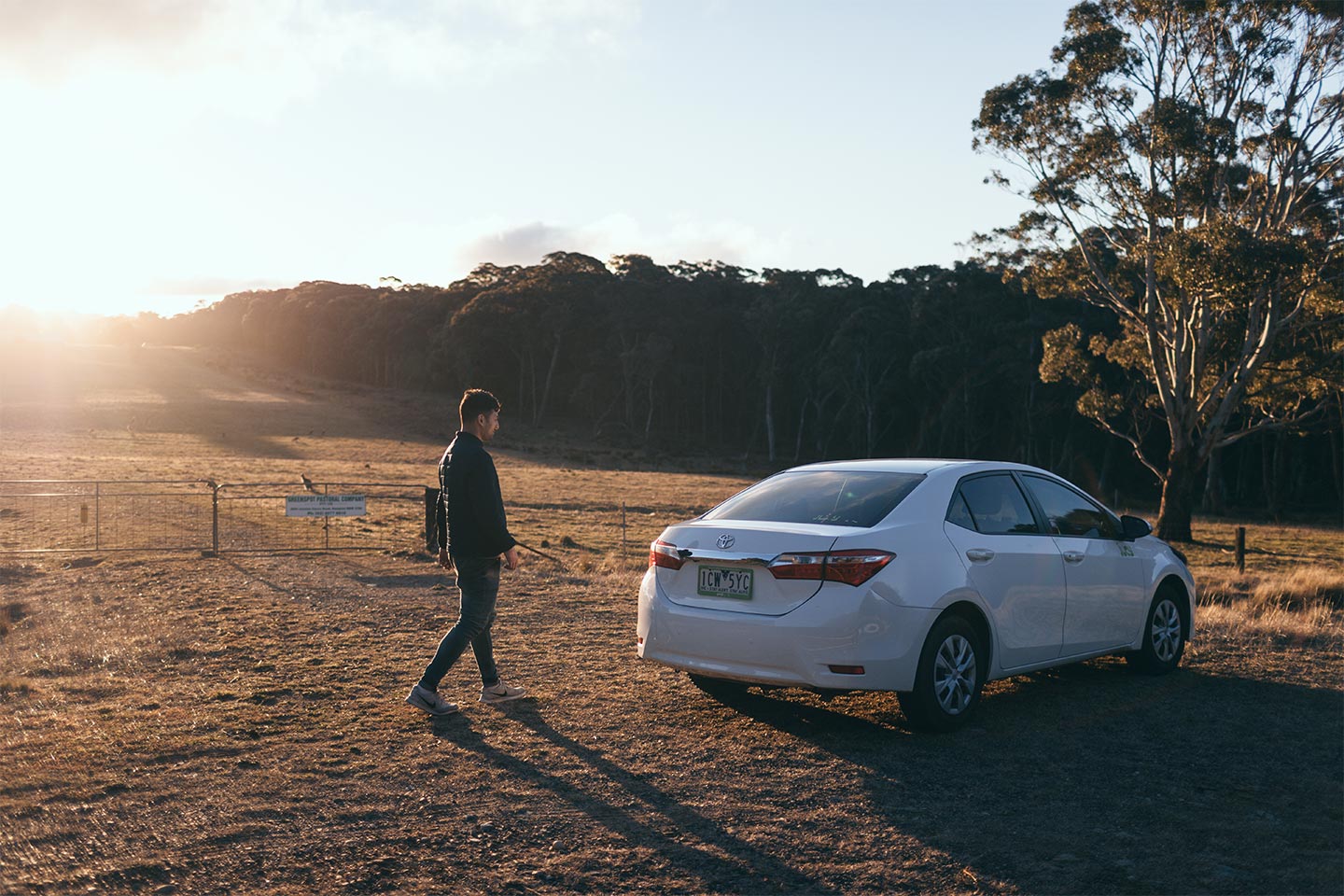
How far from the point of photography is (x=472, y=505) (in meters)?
7.34

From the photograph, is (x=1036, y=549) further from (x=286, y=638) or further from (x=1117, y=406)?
(x=1117, y=406)

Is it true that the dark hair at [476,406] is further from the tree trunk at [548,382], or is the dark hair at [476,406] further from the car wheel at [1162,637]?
the tree trunk at [548,382]

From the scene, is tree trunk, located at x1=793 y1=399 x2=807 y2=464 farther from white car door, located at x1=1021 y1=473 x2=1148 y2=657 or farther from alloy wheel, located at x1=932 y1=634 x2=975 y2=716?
alloy wheel, located at x1=932 y1=634 x2=975 y2=716

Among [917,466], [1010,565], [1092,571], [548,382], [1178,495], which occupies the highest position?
[548,382]

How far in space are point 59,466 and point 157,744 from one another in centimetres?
3384

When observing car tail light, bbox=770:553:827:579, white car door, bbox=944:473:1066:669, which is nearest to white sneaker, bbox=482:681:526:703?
car tail light, bbox=770:553:827:579

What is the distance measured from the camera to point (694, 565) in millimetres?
7051

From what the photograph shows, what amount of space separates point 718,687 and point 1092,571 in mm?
2690

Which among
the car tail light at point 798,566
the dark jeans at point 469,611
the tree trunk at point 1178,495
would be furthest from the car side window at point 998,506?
the tree trunk at point 1178,495

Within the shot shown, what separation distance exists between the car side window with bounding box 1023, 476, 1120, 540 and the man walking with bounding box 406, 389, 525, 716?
358 cm

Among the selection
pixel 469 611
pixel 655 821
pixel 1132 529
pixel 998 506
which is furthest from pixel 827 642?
pixel 1132 529

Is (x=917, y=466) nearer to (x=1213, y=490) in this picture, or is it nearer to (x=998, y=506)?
(x=998, y=506)

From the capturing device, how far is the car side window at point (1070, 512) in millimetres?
8125

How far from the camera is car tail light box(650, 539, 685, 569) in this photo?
7.14 m
